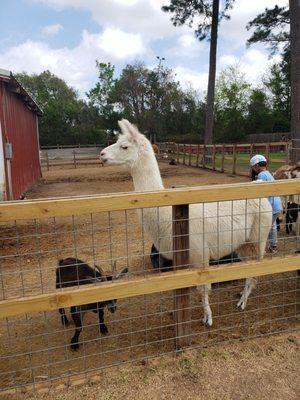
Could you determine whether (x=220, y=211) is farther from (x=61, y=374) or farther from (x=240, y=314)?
(x=61, y=374)

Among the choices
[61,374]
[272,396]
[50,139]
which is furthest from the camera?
[50,139]

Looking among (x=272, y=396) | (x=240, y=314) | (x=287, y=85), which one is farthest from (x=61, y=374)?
(x=287, y=85)

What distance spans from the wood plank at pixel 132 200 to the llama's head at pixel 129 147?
4.31 feet

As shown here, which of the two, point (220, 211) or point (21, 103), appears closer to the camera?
point (220, 211)

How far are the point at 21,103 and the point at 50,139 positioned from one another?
31.6 m

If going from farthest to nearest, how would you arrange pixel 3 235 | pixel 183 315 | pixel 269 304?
pixel 3 235
pixel 269 304
pixel 183 315

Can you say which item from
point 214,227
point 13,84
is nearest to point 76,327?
point 214,227

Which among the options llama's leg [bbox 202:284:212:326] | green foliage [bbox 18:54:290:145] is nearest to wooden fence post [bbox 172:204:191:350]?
llama's leg [bbox 202:284:212:326]

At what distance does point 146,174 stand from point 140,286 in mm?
1484

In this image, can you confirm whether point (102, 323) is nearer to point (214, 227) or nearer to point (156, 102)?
point (214, 227)

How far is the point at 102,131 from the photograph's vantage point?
45500mm

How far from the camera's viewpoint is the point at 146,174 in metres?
3.99

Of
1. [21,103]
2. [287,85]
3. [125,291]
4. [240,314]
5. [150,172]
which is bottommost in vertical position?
[240,314]

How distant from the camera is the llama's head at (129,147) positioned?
13.3 ft
